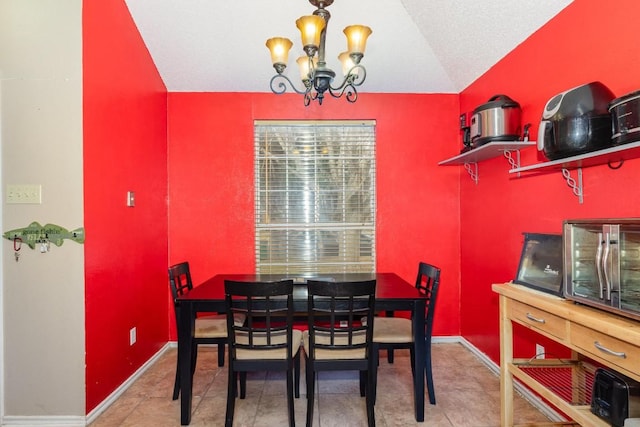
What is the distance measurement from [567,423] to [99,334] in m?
2.83

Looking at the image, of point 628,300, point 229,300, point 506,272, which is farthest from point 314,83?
point 506,272

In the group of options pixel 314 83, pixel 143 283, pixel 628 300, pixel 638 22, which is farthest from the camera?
pixel 143 283

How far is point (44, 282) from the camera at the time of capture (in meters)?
2.25

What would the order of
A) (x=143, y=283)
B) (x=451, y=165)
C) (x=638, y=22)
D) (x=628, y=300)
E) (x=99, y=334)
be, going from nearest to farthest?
(x=628, y=300) → (x=638, y=22) → (x=99, y=334) → (x=143, y=283) → (x=451, y=165)

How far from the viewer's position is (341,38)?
10.3ft

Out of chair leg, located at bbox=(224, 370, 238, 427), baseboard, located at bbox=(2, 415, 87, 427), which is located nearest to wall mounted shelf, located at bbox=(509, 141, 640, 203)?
chair leg, located at bbox=(224, 370, 238, 427)

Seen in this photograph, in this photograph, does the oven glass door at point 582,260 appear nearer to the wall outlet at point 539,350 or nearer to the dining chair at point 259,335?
the wall outlet at point 539,350

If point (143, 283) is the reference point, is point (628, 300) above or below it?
above

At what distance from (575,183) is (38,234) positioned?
3.15 m

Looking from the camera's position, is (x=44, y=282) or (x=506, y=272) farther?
(x=506, y=272)

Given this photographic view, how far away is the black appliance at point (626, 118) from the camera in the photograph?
54.3 inches

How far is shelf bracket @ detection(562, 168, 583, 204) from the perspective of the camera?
6.61 ft

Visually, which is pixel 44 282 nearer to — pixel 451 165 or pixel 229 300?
pixel 229 300

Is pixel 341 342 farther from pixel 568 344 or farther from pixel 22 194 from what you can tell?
pixel 22 194
